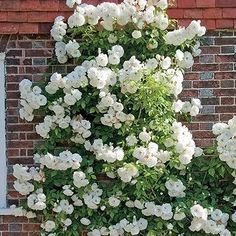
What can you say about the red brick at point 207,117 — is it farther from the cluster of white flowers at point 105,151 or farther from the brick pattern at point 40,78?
the cluster of white flowers at point 105,151

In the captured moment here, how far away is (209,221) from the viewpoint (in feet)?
18.2

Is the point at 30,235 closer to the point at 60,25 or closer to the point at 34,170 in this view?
the point at 34,170

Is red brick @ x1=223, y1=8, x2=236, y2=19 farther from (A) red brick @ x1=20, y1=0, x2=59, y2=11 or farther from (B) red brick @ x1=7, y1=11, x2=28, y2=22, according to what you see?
(B) red brick @ x1=7, y1=11, x2=28, y2=22

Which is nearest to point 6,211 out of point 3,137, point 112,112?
point 3,137

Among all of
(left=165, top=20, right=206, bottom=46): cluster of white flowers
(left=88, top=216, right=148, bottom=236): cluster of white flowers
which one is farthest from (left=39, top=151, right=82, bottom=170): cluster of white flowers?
(left=165, top=20, right=206, bottom=46): cluster of white flowers

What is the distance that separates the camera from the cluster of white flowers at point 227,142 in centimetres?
553

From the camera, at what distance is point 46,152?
18.6ft

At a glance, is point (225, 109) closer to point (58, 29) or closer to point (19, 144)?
point (58, 29)

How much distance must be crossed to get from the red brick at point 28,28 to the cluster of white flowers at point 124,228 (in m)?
1.81

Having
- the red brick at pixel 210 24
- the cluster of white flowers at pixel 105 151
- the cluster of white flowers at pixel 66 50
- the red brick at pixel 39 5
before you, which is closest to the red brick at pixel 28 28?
the red brick at pixel 39 5

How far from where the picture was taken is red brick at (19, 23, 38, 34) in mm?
5734

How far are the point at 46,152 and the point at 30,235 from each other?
30.5 inches

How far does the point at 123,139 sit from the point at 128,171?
→ 0.33 meters

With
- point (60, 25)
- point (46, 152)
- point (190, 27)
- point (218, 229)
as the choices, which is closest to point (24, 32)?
point (60, 25)
